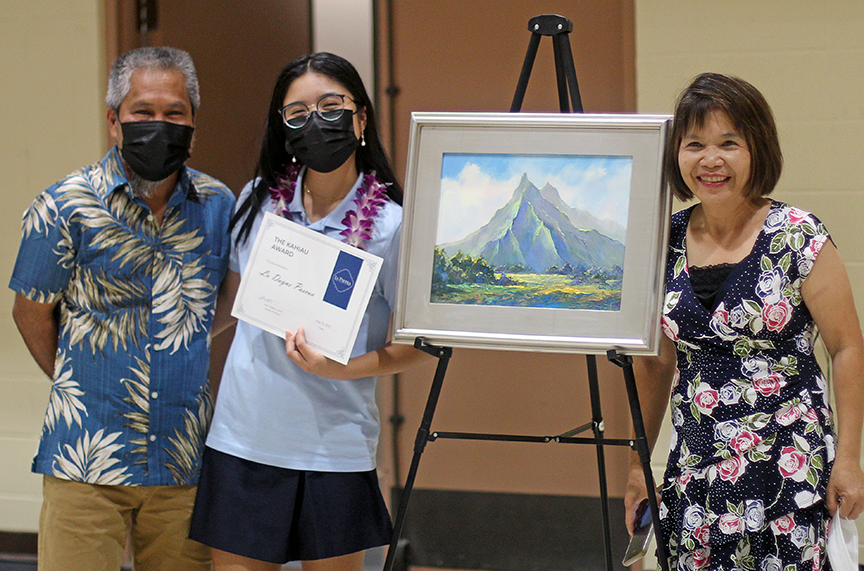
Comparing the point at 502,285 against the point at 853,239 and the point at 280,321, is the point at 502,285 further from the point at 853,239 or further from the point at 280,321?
the point at 853,239

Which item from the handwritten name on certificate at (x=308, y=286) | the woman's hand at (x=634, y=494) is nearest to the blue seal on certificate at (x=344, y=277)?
the handwritten name on certificate at (x=308, y=286)

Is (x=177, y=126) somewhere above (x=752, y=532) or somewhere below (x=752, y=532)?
above

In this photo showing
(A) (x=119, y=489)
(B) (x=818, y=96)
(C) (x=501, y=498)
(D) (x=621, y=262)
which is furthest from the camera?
(C) (x=501, y=498)

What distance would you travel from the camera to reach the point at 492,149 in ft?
5.08

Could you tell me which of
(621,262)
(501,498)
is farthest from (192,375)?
(501,498)

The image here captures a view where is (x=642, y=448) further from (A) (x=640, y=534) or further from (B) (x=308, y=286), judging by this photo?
(B) (x=308, y=286)

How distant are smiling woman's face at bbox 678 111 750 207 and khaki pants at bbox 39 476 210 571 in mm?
1241

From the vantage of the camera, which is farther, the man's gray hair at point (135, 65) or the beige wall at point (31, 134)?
the beige wall at point (31, 134)

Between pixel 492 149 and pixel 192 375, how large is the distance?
0.81 metres

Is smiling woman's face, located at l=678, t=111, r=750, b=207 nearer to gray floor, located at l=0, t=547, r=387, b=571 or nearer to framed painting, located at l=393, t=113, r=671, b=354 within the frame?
framed painting, located at l=393, t=113, r=671, b=354

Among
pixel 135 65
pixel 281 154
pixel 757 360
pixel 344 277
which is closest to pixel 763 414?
pixel 757 360

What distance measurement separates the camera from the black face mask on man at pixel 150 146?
1.67 meters

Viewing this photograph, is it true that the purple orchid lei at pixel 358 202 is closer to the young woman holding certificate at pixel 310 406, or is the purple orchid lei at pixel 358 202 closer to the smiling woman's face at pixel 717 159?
the young woman holding certificate at pixel 310 406

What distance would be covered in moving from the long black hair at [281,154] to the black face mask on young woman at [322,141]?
0.25ft
